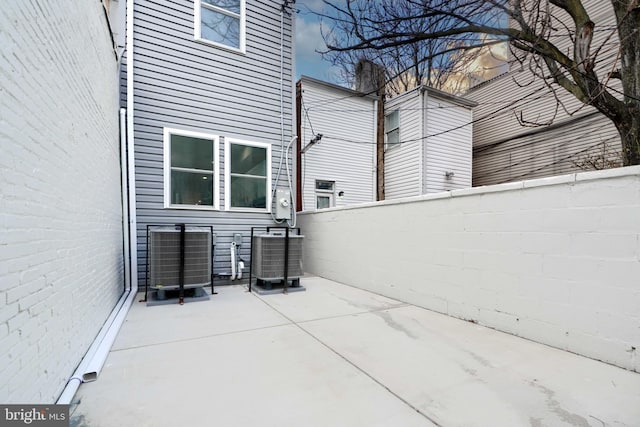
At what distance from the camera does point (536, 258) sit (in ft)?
8.36

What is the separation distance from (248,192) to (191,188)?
1014mm

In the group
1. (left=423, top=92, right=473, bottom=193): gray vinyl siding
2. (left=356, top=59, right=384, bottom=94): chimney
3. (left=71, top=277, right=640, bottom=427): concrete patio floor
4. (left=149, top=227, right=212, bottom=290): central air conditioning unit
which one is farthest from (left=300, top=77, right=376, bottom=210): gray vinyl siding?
(left=71, top=277, right=640, bottom=427): concrete patio floor

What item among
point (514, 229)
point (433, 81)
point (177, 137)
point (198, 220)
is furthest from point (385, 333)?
point (433, 81)

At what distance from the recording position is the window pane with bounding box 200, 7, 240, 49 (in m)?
5.32

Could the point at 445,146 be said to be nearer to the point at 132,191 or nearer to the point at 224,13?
the point at 224,13

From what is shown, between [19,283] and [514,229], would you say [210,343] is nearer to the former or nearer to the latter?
[19,283]

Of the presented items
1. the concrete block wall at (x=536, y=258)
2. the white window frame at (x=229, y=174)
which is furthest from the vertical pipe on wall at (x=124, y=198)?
the concrete block wall at (x=536, y=258)

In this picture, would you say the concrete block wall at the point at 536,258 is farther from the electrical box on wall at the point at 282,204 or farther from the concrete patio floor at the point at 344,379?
the electrical box on wall at the point at 282,204

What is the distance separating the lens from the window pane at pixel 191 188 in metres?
4.95

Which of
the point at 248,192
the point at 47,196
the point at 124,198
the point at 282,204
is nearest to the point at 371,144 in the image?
the point at 282,204

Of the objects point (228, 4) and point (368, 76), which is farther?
point (368, 76)

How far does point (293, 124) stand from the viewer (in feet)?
19.8

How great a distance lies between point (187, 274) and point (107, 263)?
3.26ft

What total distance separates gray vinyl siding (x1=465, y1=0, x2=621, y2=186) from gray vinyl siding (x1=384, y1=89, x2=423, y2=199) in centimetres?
194
